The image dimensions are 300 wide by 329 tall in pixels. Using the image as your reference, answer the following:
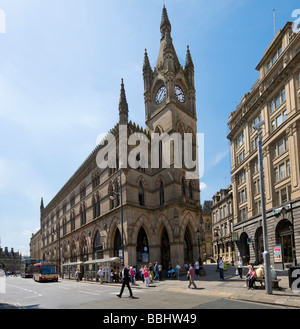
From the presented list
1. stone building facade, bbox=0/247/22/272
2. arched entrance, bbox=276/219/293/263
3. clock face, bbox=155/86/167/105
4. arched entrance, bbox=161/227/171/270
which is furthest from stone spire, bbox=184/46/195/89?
stone building facade, bbox=0/247/22/272

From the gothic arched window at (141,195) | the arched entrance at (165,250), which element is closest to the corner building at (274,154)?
the arched entrance at (165,250)

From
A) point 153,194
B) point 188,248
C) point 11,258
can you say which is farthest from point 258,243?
point 11,258

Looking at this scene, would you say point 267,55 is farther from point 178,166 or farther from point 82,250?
point 82,250

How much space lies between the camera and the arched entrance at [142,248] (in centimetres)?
3397

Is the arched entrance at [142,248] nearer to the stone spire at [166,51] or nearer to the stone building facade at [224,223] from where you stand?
the stone spire at [166,51]

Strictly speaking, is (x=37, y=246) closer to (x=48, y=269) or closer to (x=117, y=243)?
(x=48, y=269)

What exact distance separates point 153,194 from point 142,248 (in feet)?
21.0

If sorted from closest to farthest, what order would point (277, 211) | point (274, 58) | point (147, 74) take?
point (277, 211) → point (274, 58) → point (147, 74)

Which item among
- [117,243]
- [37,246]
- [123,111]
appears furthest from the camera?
[37,246]

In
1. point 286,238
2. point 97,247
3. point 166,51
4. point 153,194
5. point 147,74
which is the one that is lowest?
point 97,247

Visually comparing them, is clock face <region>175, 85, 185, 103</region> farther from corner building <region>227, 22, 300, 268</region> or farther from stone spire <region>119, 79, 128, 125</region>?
corner building <region>227, 22, 300, 268</region>

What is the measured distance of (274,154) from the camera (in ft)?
127

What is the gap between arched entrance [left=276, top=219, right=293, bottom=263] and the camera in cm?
3462

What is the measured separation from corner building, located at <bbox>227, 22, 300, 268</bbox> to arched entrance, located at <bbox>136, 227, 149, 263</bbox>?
14251mm
